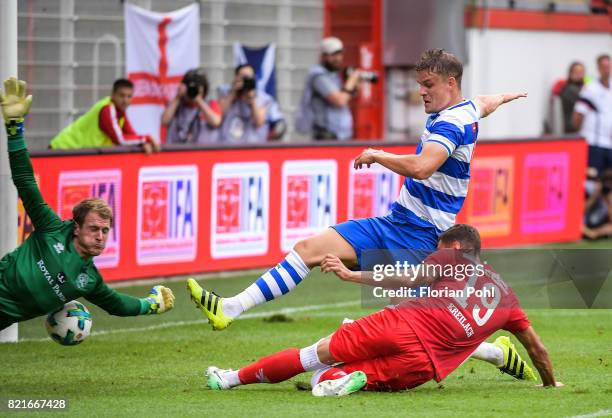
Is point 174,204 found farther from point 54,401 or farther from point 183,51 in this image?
point 54,401

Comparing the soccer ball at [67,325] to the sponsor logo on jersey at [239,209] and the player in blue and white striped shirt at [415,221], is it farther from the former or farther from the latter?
the sponsor logo on jersey at [239,209]

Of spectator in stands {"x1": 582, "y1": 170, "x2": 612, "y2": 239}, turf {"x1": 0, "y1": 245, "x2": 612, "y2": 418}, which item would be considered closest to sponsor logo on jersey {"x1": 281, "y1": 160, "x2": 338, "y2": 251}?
turf {"x1": 0, "y1": 245, "x2": 612, "y2": 418}

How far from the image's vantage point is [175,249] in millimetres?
13984

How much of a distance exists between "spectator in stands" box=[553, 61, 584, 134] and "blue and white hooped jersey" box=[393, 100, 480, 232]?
12.5 m

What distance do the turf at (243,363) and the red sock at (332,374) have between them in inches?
6.6

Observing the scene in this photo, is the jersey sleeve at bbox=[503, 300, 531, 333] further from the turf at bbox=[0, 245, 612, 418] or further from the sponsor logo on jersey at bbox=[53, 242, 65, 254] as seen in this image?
the sponsor logo on jersey at bbox=[53, 242, 65, 254]

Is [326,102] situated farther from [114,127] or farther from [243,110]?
[114,127]

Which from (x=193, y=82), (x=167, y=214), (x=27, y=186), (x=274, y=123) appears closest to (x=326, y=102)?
(x=274, y=123)

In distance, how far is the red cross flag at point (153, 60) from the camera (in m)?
16.3

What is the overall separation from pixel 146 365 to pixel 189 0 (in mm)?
8733


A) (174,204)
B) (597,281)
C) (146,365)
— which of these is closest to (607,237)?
(597,281)

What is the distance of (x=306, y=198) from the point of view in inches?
600

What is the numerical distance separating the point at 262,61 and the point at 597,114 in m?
4.89

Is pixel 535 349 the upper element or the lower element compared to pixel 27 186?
lower
